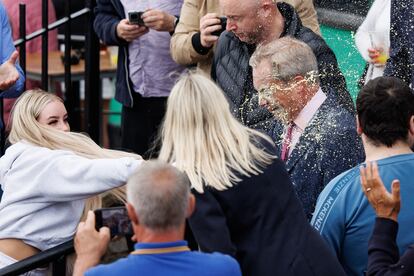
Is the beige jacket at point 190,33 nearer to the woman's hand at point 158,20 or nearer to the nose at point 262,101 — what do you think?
the woman's hand at point 158,20

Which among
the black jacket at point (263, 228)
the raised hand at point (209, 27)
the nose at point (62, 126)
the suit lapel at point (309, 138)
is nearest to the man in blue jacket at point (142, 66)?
the raised hand at point (209, 27)

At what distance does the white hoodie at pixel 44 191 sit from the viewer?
4.54 m

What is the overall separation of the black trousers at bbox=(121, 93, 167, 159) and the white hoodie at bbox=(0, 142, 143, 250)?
201cm

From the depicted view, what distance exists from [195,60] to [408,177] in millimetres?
2456

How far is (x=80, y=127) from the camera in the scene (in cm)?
1013

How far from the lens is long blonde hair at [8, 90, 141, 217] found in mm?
4824

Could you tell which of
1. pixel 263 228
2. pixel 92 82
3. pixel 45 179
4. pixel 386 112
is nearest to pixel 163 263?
pixel 263 228

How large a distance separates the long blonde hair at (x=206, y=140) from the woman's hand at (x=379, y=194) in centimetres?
36

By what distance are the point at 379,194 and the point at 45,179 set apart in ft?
5.03

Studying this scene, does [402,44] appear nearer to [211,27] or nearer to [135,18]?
[211,27]

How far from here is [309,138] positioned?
4.88 metres

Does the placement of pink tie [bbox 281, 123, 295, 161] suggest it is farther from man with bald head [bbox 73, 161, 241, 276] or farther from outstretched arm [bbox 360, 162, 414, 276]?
man with bald head [bbox 73, 161, 241, 276]

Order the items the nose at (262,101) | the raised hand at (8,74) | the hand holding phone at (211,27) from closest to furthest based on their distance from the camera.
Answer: the nose at (262,101)
the raised hand at (8,74)
the hand holding phone at (211,27)

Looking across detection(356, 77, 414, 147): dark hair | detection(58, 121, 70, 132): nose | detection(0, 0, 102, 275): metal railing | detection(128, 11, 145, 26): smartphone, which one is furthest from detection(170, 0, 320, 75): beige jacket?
detection(356, 77, 414, 147): dark hair
